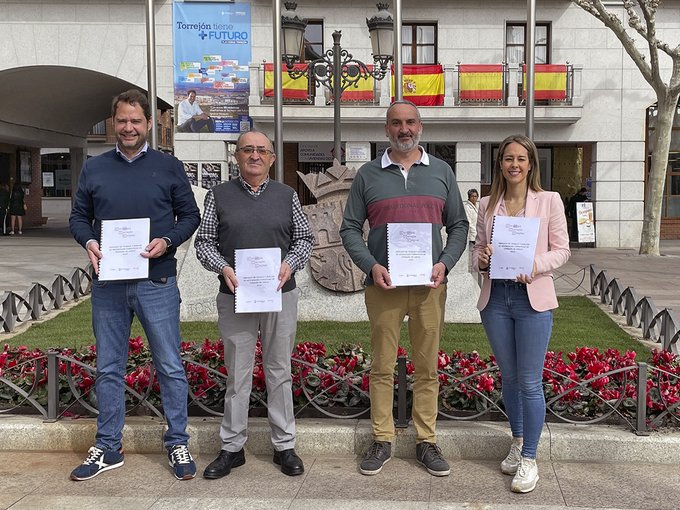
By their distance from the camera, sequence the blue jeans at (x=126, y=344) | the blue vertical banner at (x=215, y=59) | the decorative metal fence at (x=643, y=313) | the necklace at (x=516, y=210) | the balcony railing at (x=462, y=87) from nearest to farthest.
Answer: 1. the necklace at (x=516, y=210)
2. the blue jeans at (x=126, y=344)
3. the decorative metal fence at (x=643, y=313)
4. the blue vertical banner at (x=215, y=59)
5. the balcony railing at (x=462, y=87)

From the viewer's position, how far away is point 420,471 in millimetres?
4688

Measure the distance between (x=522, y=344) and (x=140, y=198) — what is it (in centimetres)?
239

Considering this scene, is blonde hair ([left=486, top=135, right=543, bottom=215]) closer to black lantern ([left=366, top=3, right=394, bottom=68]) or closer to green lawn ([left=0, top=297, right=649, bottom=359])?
green lawn ([left=0, top=297, right=649, bottom=359])

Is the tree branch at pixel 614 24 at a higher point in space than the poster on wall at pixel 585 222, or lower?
higher

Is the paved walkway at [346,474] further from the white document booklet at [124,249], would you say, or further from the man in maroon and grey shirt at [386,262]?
the white document booklet at [124,249]

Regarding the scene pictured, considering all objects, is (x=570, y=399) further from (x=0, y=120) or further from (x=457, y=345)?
(x=0, y=120)

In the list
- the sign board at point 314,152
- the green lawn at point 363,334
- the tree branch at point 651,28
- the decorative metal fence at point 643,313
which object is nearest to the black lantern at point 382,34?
the decorative metal fence at point 643,313

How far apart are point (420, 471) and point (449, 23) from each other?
2037 cm

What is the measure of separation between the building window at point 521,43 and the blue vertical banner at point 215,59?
7980mm

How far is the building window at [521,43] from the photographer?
76.1 feet

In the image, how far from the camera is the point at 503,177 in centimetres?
446

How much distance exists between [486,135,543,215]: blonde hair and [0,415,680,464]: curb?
1.53 metres

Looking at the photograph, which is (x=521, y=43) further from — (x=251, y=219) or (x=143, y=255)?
(x=143, y=255)

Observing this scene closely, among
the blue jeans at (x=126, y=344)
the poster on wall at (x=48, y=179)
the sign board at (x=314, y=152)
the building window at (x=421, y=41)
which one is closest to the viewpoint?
the blue jeans at (x=126, y=344)
